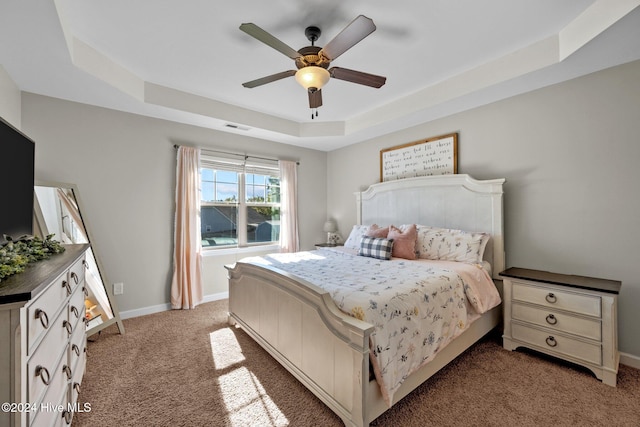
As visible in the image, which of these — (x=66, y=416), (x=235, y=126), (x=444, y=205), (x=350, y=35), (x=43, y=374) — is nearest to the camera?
(x=43, y=374)

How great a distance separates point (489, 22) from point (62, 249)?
3.37 metres

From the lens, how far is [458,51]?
2361mm

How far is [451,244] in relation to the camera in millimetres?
2828

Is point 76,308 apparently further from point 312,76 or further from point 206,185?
point 206,185

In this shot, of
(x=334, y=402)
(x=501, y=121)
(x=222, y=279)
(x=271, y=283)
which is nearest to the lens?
(x=334, y=402)

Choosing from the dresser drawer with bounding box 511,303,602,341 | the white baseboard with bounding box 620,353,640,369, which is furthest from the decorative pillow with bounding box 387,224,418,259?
the white baseboard with bounding box 620,353,640,369

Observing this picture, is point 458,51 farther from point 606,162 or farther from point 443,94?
point 606,162

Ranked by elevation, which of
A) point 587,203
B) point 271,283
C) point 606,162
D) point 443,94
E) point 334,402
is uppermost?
point 443,94

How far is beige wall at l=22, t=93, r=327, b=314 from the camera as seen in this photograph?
2.72 m

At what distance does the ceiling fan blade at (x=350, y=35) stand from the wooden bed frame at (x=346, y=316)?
158cm

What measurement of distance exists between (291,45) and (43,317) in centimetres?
236

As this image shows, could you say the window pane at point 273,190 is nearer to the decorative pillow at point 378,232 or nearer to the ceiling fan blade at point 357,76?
the decorative pillow at point 378,232

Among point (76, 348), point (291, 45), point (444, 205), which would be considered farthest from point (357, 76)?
point (76, 348)

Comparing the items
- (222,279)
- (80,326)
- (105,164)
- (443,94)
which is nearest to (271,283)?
(80,326)
